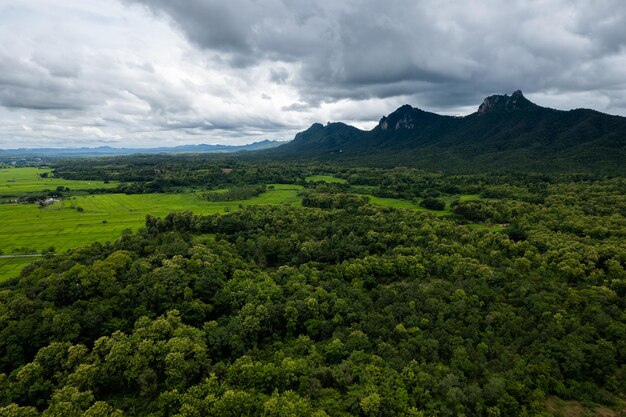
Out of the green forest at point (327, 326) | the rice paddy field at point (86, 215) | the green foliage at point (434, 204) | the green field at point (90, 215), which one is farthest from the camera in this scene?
the green foliage at point (434, 204)

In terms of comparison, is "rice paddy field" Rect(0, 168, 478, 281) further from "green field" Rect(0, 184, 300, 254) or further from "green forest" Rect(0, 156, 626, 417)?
"green forest" Rect(0, 156, 626, 417)

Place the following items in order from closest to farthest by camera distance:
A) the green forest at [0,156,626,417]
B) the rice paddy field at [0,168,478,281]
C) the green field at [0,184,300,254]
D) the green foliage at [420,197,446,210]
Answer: the green forest at [0,156,626,417] < the rice paddy field at [0,168,478,281] < the green field at [0,184,300,254] < the green foliage at [420,197,446,210]

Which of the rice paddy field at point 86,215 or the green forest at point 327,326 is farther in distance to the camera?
the rice paddy field at point 86,215

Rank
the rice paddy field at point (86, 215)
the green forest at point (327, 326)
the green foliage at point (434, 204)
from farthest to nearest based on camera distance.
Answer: the green foliage at point (434, 204) < the rice paddy field at point (86, 215) < the green forest at point (327, 326)

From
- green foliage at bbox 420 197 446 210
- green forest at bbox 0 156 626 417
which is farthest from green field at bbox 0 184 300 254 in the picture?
green foliage at bbox 420 197 446 210

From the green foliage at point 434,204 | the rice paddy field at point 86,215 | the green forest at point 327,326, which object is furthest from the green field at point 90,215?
the green foliage at point 434,204

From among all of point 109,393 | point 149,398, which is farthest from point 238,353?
point 109,393

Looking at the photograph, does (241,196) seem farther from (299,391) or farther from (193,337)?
(299,391)

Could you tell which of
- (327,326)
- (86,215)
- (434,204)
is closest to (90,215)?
(86,215)

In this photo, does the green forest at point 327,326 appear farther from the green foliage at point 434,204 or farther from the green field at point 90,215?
the green foliage at point 434,204
